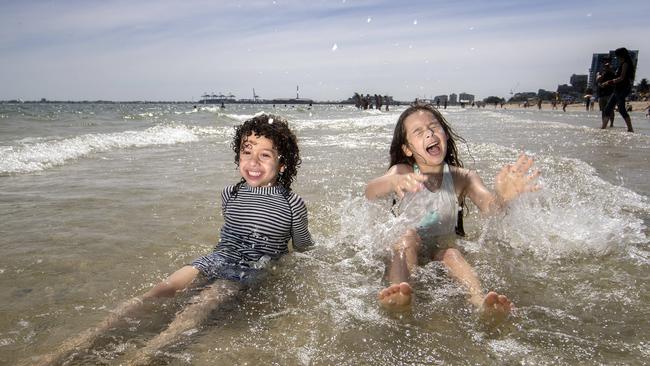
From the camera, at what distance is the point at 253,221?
3051 mm

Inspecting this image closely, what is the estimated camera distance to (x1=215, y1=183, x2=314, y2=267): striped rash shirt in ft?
9.86

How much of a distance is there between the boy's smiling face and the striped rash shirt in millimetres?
82

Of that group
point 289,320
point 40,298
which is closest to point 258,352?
point 289,320

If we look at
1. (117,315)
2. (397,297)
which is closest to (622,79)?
(397,297)

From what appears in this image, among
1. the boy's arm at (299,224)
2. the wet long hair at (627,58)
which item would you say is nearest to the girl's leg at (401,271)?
the boy's arm at (299,224)

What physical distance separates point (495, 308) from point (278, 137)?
6.34 ft

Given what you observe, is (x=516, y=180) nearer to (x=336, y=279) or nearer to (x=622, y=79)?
(x=336, y=279)

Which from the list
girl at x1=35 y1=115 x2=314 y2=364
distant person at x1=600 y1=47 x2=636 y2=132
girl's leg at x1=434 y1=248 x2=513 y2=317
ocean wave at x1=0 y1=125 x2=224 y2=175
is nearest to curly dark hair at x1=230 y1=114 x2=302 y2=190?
girl at x1=35 y1=115 x2=314 y2=364

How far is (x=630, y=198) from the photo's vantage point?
4.49 metres

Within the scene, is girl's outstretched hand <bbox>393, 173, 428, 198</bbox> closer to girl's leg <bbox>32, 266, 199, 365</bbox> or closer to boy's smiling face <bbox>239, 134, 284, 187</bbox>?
boy's smiling face <bbox>239, 134, 284, 187</bbox>

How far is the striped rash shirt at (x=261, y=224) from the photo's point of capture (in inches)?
118

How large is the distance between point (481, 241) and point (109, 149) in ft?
30.5

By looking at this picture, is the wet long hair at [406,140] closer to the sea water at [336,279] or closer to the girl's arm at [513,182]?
the sea water at [336,279]

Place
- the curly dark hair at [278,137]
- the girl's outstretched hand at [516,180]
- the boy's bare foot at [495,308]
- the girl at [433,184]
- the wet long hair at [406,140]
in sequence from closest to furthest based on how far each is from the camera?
the boy's bare foot at [495,308] < the girl at [433,184] < the girl's outstretched hand at [516,180] < the curly dark hair at [278,137] < the wet long hair at [406,140]
